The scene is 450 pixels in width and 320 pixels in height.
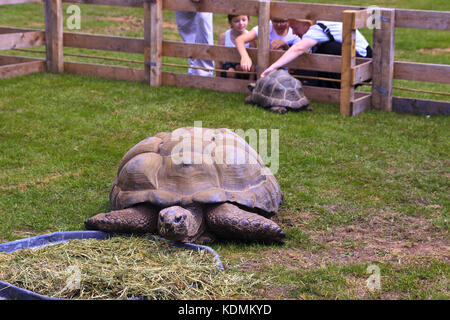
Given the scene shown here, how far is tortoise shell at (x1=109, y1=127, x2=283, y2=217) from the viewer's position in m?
3.82

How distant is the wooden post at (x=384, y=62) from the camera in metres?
6.99

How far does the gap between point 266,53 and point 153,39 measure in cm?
157

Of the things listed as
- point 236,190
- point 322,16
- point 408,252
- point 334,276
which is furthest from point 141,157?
point 322,16

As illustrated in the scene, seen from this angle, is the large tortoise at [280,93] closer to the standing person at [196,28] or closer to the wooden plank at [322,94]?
the wooden plank at [322,94]

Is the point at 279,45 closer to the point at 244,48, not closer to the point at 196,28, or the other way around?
the point at 244,48

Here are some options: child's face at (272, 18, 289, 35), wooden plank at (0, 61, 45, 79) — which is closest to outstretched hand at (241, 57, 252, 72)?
child's face at (272, 18, 289, 35)

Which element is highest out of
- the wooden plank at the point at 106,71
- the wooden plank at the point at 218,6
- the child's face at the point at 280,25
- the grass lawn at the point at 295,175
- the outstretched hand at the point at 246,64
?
the wooden plank at the point at 218,6

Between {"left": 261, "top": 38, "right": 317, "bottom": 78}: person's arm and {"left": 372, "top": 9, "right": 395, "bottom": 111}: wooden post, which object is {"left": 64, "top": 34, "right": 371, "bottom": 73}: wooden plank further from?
{"left": 372, "top": 9, "right": 395, "bottom": 111}: wooden post

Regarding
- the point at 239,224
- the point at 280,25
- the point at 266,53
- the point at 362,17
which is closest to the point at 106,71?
the point at 266,53

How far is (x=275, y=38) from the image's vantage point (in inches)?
312

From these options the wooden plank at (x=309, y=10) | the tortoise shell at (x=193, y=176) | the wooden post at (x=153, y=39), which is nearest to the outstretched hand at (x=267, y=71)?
the wooden plank at (x=309, y=10)

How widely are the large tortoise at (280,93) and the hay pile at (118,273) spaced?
12.1 feet

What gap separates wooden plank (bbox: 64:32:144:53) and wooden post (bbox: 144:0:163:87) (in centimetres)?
19

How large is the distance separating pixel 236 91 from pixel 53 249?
4.74m
